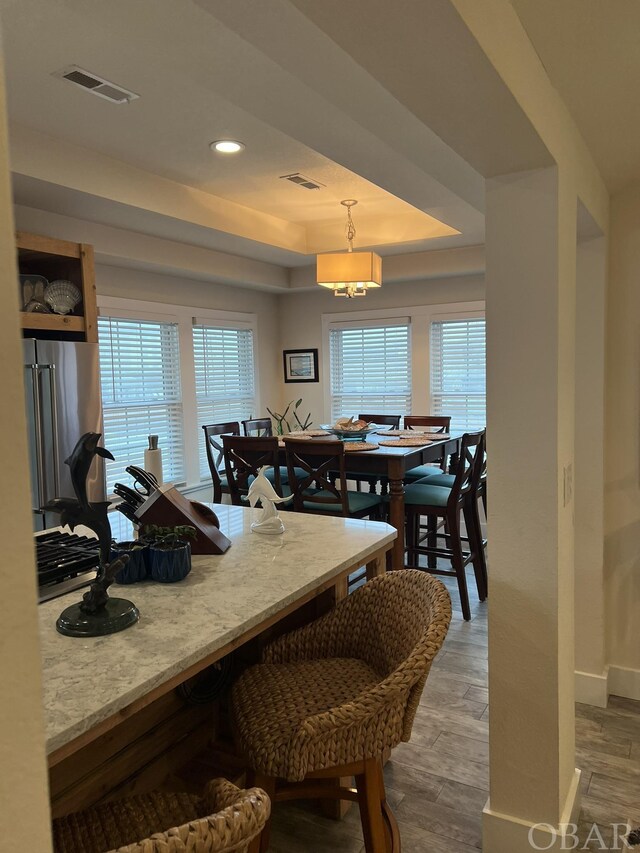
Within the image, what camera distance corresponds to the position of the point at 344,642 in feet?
6.39

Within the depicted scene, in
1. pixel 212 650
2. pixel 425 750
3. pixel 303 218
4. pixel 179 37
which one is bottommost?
pixel 425 750

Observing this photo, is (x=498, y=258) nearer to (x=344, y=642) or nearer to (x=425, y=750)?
(x=344, y=642)

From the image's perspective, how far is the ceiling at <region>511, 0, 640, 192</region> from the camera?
4.45ft

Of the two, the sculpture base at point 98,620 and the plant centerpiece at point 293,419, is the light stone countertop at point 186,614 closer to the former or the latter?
the sculpture base at point 98,620

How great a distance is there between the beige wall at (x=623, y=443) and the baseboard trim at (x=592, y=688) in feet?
0.36

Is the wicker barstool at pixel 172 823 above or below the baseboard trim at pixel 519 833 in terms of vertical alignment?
above

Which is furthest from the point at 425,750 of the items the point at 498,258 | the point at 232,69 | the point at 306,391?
the point at 306,391

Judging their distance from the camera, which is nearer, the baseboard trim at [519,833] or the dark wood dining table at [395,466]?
the baseboard trim at [519,833]

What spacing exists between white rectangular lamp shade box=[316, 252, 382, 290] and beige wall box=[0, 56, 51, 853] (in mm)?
4067

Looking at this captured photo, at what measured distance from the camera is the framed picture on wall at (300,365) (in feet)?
20.8

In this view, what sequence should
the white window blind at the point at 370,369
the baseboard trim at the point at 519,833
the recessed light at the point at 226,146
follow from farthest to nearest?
the white window blind at the point at 370,369
the recessed light at the point at 226,146
the baseboard trim at the point at 519,833

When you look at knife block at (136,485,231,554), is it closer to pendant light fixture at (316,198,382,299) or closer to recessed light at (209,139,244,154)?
recessed light at (209,139,244,154)

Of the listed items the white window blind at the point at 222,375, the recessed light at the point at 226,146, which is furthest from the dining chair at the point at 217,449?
the recessed light at the point at 226,146

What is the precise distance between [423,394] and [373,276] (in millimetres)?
1645
